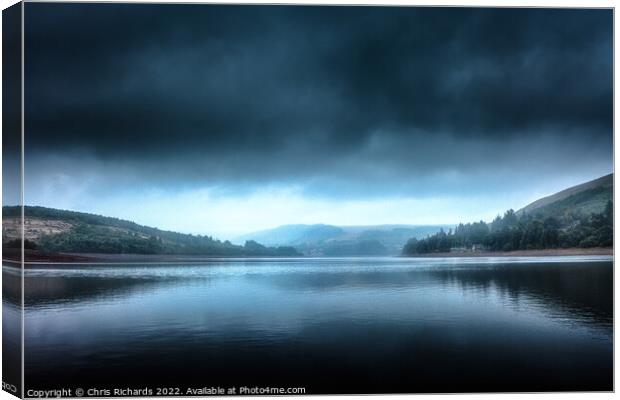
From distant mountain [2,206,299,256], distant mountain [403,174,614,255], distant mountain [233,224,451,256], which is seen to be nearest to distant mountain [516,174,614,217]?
distant mountain [403,174,614,255]

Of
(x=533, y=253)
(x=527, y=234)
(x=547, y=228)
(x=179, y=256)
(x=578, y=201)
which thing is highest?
(x=578, y=201)

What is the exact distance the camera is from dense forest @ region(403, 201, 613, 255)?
14.0m

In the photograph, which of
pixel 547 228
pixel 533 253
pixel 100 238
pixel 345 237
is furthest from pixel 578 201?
pixel 100 238

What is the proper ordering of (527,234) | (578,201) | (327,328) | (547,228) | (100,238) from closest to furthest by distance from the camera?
(327,328), (578,201), (100,238), (527,234), (547,228)

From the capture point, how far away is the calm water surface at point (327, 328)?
496 inches

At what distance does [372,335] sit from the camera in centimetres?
1374

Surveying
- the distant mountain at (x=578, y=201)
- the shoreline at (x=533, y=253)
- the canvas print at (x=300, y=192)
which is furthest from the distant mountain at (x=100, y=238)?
the distant mountain at (x=578, y=201)

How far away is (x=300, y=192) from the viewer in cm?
1506

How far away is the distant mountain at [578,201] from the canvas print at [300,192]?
6cm

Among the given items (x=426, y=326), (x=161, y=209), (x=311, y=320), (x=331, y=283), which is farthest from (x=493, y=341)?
(x=161, y=209)

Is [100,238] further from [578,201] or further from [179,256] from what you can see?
[578,201]

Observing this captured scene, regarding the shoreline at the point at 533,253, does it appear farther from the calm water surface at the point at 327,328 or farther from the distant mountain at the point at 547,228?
the calm water surface at the point at 327,328

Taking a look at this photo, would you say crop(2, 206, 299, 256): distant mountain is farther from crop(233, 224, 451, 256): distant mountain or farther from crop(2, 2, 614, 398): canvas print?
crop(233, 224, 451, 256): distant mountain

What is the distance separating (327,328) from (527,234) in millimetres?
5862
